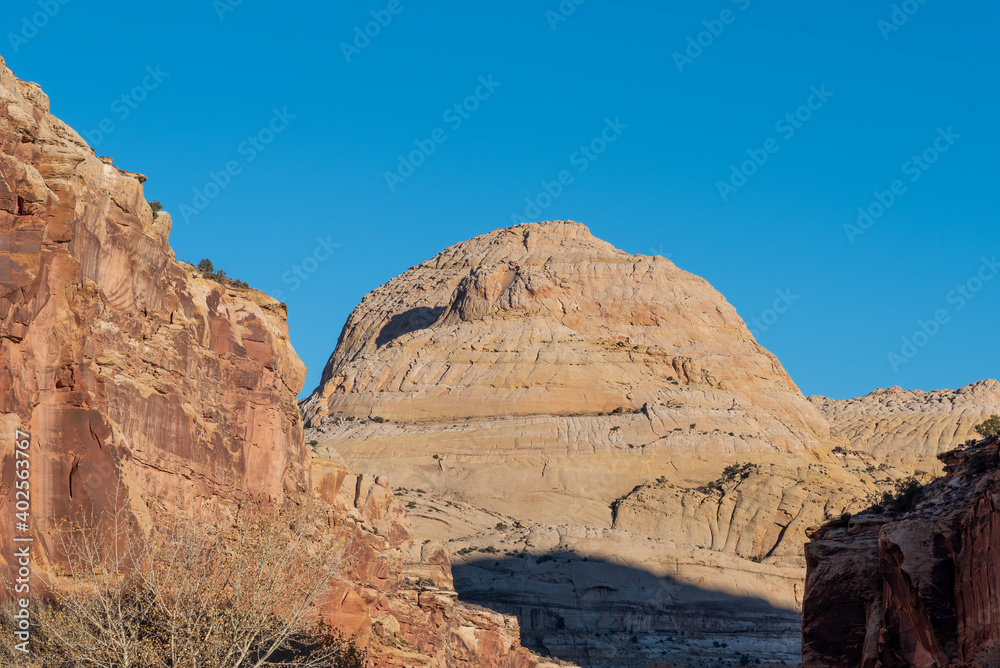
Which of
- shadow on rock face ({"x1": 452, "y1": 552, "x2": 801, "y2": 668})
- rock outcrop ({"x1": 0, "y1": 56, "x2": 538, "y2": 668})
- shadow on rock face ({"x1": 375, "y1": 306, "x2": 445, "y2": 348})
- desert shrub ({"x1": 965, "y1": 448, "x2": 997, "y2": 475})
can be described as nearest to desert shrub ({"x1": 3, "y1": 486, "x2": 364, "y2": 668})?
rock outcrop ({"x1": 0, "y1": 56, "x2": 538, "y2": 668})

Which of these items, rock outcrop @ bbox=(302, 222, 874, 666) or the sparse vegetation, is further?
rock outcrop @ bbox=(302, 222, 874, 666)

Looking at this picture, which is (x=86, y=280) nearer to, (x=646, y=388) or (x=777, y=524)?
(x=777, y=524)

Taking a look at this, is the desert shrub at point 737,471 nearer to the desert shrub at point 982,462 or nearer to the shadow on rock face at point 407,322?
the shadow on rock face at point 407,322

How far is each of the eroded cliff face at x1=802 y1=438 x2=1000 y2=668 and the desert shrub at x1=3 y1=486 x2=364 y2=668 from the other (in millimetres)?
13180

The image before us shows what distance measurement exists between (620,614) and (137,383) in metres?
65.0

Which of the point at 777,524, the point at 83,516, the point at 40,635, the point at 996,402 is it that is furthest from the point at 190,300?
the point at 996,402

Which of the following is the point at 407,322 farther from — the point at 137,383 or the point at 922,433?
the point at 137,383

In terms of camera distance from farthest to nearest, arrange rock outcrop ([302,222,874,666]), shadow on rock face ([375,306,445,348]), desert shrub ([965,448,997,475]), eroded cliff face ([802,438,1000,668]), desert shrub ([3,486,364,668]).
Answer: shadow on rock face ([375,306,445,348]) < rock outcrop ([302,222,874,666]) < desert shrub ([965,448,997,475]) < eroded cliff face ([802,438,1000,668]) < desert shrub ([3,486,364,668])

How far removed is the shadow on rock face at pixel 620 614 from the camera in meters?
88.8

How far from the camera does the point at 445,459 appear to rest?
430ft

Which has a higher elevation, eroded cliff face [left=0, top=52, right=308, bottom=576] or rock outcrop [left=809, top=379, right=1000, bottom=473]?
rock outcrop [left=809, top=379, right=1000, bottom=473]

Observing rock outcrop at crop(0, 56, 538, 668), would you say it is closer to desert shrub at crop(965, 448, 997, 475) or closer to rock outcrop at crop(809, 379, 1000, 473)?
desert shrub at crop(965, 448, 997, 475)

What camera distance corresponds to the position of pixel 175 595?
2806 centimetres

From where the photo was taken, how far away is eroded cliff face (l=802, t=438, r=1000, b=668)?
2758 centimetres
